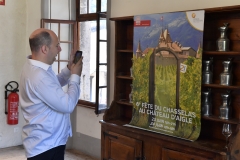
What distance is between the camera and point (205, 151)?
112 inches

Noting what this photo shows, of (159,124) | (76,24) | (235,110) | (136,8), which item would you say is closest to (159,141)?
(159,124)

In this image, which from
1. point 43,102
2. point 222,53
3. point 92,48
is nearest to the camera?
point 43,102

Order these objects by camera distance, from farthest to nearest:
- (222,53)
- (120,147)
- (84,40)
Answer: (84,40) → (120,147) → (222,53)

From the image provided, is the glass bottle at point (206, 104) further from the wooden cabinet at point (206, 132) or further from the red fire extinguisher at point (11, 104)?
the red fire extinguisher at point (11, 104)

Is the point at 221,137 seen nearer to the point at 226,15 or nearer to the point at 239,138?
the point at 239,138

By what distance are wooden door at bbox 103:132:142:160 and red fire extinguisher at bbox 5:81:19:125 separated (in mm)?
2093

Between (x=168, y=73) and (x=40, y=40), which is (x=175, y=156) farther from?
(x=40, y=40)

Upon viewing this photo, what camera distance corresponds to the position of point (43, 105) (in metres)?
2.30

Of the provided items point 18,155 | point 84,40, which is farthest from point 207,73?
point 18,155

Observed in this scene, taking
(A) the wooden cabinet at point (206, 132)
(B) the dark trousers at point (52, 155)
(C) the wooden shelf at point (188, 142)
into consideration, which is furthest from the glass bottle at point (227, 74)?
(B) the dark trousers at point (52, 155)

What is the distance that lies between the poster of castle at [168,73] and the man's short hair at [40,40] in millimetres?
1380

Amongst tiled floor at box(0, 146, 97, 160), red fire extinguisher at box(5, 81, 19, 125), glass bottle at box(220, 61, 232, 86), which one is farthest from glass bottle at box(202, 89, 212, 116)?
red fire extinguisher at box(5, 81, 19, 125)

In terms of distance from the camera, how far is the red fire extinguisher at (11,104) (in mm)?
5262

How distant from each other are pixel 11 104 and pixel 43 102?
10.5 feet
